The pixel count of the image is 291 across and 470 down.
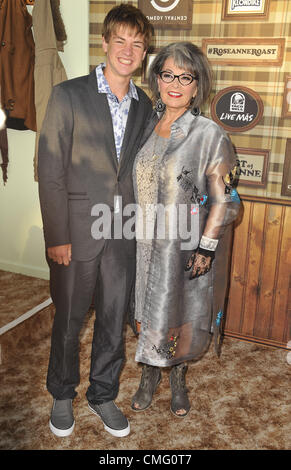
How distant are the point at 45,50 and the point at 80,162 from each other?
1368 millimetres

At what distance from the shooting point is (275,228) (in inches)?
110

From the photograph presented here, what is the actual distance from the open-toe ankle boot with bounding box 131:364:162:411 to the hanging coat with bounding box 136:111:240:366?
0.80 feet

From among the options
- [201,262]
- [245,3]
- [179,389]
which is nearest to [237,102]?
[245,3]

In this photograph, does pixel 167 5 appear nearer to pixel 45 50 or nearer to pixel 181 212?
pixel 45 50

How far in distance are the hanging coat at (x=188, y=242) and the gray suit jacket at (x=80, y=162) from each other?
18cm

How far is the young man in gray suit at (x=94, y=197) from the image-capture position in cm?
189

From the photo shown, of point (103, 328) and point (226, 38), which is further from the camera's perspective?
point (226, 38)

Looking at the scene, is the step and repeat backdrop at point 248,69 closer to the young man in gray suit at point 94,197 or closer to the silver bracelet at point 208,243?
the young man in gray suit at point 94,197

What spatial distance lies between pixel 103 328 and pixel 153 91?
1.18 metres

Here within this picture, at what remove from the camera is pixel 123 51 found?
1.90 metres

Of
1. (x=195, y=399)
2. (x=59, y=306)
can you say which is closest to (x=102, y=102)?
(x=59, y=306)

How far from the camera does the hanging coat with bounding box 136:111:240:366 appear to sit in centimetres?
197

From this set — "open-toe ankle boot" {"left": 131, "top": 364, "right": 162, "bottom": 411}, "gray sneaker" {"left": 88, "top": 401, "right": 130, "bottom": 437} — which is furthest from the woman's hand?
"gray sneaker" {"left": 88, "top": 401, "right": 130, "bottom": 437}
